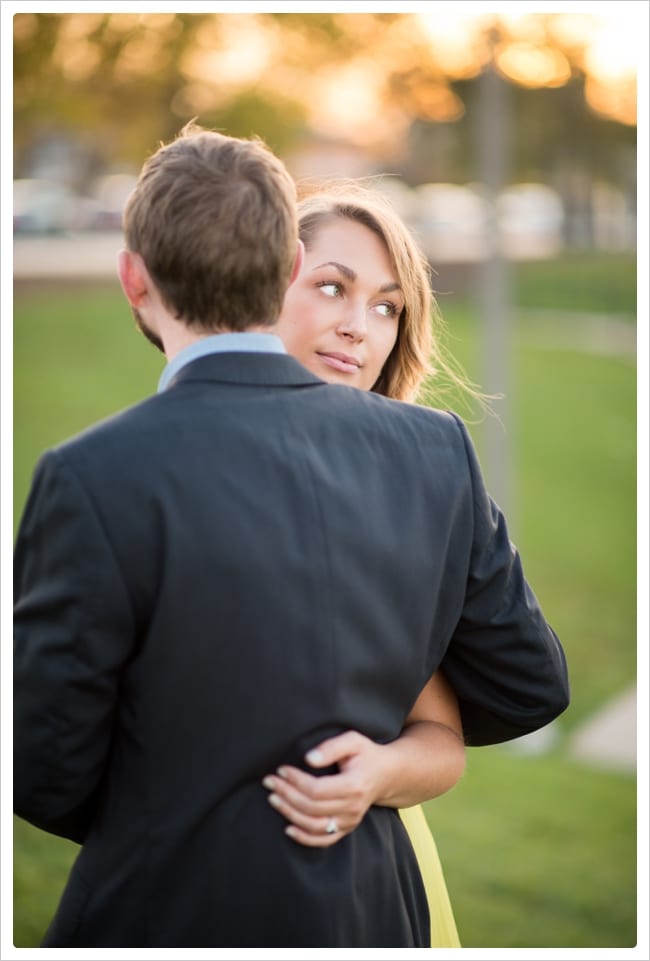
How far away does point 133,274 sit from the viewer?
71.2 inches

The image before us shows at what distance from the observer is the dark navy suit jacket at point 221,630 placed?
1.67 meters

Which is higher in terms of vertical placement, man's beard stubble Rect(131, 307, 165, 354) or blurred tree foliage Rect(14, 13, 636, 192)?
blurred tree foliage Rect(14, 13, 636, 192)

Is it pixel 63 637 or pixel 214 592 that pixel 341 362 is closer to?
pixel 214 592

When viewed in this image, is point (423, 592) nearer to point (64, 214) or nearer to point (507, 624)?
point (507, 624)

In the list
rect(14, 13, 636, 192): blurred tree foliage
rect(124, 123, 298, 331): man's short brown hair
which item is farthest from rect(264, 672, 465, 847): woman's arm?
rect(14, 13, 636, 192): blurred tree foliage

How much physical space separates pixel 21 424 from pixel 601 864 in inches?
613

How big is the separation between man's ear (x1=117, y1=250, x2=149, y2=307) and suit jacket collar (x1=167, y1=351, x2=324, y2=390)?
0.14 meters

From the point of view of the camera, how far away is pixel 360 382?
2561 millimetres

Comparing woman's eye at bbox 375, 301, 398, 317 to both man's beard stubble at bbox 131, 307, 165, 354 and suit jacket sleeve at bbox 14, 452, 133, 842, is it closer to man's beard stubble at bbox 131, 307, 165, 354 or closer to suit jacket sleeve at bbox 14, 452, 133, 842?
man's beard stubble at bbox 131, 307, 165, 354

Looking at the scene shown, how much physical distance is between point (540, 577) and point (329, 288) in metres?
10.1

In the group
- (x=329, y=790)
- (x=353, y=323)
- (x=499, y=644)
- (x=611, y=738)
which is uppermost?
(x=353, y=323)

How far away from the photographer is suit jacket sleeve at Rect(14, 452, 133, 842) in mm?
1645

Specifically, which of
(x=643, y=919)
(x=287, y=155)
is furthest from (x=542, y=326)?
(x=643, y=919)

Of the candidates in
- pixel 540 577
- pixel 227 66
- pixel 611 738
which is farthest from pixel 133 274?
pixel 540 577
